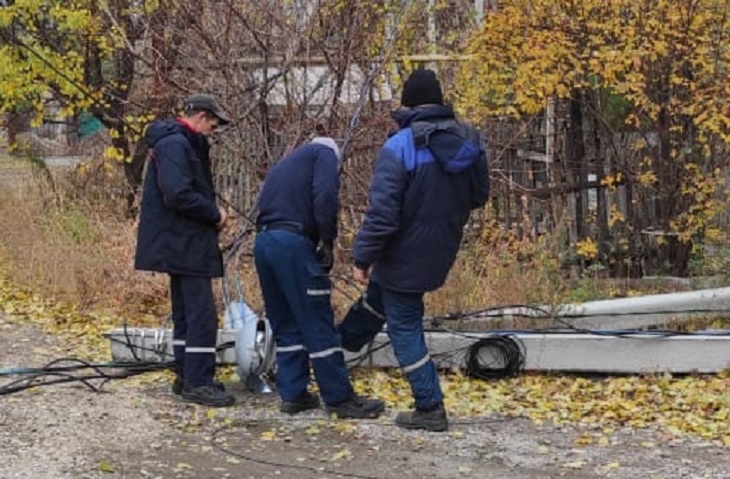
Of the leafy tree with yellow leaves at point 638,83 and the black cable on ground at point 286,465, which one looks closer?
the black cable on ground at point 286,465

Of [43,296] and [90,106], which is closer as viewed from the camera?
[43,296]

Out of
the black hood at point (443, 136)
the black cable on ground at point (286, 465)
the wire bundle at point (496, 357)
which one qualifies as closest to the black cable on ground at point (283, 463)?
the black cable on ground at point (286, 465)

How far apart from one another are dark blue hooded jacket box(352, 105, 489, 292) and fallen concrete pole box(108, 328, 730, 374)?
1280 millimetres

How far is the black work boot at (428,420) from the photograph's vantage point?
6348 mm

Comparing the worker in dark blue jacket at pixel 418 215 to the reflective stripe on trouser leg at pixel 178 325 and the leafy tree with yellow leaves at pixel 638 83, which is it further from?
the leafy tree with yellow leaves at pixel 638 83

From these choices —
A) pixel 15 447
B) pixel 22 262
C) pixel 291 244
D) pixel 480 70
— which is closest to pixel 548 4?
pixel 480 70

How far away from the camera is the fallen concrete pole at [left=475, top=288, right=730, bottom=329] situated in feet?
26.5

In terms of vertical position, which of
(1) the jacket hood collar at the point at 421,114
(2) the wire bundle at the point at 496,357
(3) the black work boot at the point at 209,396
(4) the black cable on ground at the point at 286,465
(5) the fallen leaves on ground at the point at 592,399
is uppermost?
(1) the jacket hood collar at the point at 421,114

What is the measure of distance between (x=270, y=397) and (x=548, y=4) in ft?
16.2

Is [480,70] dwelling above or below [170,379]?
above

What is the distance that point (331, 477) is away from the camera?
5668mm

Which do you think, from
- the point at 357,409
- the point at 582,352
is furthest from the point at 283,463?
the point at 582,352

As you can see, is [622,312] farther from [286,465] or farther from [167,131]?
[167,131]

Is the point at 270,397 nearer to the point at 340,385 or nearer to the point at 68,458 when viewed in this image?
the point at 340,385
